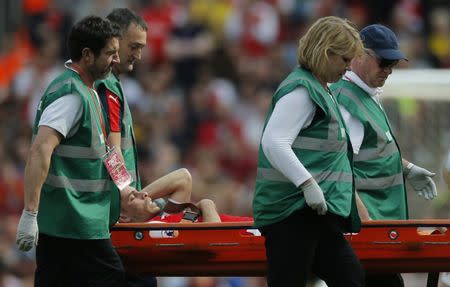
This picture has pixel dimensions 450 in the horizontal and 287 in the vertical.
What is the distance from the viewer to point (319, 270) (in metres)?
7.39

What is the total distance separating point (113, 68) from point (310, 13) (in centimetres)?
718

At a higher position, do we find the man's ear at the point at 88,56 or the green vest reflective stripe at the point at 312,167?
the man's ear at the point at 88,56

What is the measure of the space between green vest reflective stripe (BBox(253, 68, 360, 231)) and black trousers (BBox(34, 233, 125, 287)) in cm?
73

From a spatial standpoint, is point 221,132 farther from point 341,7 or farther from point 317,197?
point 317,197

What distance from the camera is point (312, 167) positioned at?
24.1ft

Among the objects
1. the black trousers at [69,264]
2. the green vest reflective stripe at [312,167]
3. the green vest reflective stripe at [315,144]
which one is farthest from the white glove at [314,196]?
the black trousers at [69,264]

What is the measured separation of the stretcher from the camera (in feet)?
25.9

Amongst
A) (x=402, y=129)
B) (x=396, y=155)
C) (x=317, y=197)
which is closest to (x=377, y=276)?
(x=396, y=155)

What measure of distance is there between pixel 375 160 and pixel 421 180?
1.82 feet

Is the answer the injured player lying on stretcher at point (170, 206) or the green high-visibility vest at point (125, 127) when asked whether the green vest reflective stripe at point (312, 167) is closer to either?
the injured player lying on stretcher at point (170, 206)

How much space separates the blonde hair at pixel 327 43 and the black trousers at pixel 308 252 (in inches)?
25.9

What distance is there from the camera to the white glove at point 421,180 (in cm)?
854

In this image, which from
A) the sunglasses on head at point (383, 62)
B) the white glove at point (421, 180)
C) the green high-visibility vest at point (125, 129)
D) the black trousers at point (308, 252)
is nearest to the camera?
the black trousers at point (308, 252)

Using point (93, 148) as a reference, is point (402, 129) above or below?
below
